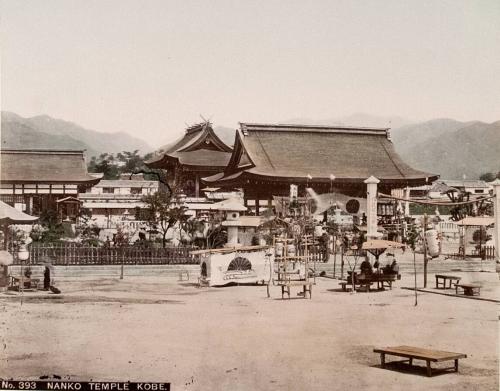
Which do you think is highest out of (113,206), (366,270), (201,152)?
(201,152)

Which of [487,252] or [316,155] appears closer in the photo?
[487,252]

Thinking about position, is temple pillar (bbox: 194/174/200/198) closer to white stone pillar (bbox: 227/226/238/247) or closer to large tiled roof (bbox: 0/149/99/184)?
large tiled roof (bbox: 0/149/99/184)

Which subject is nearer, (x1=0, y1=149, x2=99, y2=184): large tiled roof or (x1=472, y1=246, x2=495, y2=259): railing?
(x1=472, y1=246, x2=495, y2=259): railing

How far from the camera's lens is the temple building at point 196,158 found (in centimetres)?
3050

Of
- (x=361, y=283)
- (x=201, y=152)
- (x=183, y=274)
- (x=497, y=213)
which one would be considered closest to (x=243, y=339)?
(x=497, y=213)

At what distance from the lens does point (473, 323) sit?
29.1 ft

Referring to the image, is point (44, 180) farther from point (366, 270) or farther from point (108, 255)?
point (366, 270)

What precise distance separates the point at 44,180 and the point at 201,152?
7976mm

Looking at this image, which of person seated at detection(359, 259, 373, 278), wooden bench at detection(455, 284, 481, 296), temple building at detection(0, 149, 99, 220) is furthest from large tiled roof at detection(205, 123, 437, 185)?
wooden bench at detection(455, 284, 481, 296)

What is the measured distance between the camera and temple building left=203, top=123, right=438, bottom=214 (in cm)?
2252

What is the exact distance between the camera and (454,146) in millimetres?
15875

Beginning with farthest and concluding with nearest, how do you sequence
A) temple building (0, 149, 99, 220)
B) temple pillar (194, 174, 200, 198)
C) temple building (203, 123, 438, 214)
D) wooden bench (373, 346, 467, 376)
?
1. temple pillar (194, 174, 200, 198)
2. temple building (0, 149, 99, 220)
3. temple building (203, 123, 438, 214)
4. wooden bench (373, 346, 467, 376)

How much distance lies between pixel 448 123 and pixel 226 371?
6.95 m

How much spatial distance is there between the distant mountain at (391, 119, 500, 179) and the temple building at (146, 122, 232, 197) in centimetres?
906
